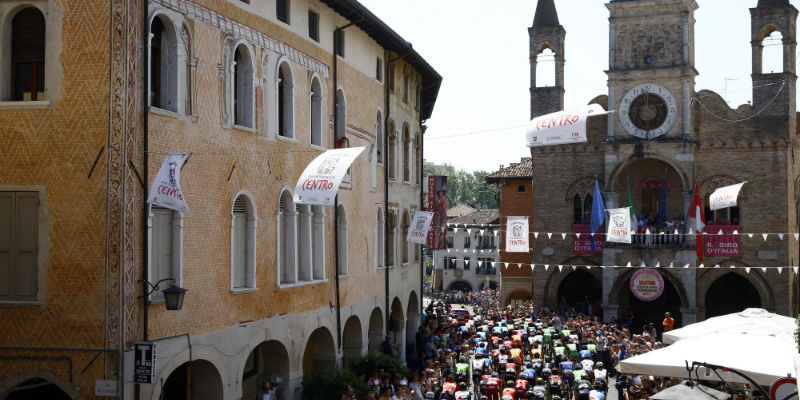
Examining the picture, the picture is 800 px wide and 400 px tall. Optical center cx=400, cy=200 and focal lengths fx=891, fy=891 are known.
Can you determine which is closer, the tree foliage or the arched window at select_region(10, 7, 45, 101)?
the arched window at select_region(10, 7, 45, 101)

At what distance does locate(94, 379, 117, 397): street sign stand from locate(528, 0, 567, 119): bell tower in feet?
119

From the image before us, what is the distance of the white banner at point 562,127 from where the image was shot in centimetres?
2719

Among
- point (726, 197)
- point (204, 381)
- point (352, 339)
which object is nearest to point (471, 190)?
point (726, 197)

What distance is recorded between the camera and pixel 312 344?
23625 millimetres

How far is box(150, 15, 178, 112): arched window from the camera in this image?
51.1 feet

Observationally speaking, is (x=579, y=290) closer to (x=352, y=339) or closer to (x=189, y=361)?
(x=352, y=339)

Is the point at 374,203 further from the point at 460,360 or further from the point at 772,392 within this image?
the point at 772,392


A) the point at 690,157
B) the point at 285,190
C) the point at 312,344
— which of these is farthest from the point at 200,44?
the point at 690,157

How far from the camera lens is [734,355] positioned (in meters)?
14.6

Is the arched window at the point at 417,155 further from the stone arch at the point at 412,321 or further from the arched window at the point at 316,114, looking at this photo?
the arched window at the point at 316,114

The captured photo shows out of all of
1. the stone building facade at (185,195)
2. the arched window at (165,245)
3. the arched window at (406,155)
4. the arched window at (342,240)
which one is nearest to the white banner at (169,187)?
the stone building facade at (185,195)

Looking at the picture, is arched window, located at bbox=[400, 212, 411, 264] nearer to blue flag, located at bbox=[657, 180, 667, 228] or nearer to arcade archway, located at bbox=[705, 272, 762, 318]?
blue flag, located at bbox=[657, 180, 667, 228]

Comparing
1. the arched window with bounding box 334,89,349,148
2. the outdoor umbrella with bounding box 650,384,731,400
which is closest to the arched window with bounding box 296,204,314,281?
the arched window with bounding box 334,89,349,148

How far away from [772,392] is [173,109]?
1053cm
